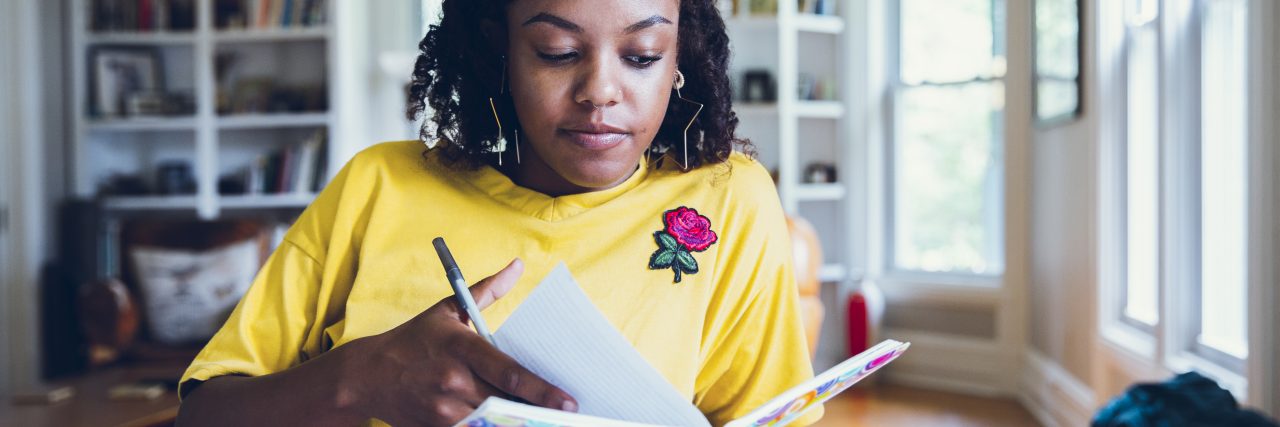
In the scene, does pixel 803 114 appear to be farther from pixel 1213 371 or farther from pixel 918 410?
pixel 1213 371

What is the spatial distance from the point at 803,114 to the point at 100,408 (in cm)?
345

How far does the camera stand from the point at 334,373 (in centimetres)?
85

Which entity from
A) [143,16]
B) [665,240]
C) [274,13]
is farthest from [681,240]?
[143,16]

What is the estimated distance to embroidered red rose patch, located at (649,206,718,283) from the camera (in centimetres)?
110

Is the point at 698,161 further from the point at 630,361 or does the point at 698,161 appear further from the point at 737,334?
the point at 630,361

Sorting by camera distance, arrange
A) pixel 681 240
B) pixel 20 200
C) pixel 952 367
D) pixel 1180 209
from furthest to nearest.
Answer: pixel 952 367 → pixel 20 200 → pixel 1180 209 → pixel 681 240

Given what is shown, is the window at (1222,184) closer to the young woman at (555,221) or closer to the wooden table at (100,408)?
the young woman at (555,221)

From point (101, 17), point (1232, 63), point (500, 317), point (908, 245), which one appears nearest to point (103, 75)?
point (101, 17)

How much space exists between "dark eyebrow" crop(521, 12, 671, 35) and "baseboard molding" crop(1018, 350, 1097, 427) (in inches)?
109

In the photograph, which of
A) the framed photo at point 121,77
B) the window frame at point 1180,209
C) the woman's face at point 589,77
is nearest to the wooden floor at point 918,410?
the window frame at point 1180,209

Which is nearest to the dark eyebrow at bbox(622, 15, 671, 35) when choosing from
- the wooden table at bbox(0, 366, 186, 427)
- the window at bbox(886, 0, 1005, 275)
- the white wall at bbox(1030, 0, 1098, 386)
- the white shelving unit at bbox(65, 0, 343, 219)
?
the wooden table at bbox(0, 366, 186, 427)

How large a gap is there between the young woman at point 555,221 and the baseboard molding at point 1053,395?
2.53 m

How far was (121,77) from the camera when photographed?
5.00m

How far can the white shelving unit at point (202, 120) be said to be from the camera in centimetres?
484
